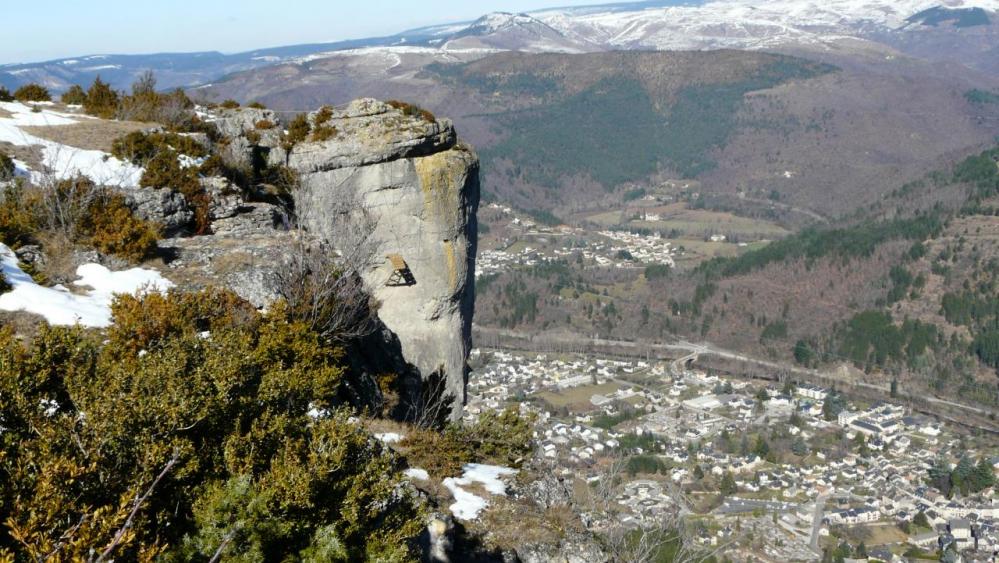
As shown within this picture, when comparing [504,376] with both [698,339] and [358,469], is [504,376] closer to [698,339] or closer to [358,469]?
[698,339]

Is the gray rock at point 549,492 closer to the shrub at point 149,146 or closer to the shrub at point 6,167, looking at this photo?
the shrub at point 149,146

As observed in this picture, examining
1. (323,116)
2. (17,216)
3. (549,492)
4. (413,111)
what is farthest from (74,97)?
(549,492)

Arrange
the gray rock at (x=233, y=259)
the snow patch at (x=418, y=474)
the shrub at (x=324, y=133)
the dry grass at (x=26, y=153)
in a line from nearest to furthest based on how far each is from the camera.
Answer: the snow patch at (x=418, y=474) → the gray rock at (x=233, y=259) → the dry grass at (x=26, y=153) → the shrub at (x=324, y=133)

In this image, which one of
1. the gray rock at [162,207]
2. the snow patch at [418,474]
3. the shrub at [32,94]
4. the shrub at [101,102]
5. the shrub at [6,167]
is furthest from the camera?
the shrub at [32,94]

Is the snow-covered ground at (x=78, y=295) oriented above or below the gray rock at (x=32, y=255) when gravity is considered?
below

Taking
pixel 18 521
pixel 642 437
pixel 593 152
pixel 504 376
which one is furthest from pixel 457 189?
pixel 593 152

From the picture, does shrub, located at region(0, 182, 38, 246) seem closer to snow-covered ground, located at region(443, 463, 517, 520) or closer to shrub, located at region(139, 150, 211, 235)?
shrub, located at region(139, 150, 211, 235)

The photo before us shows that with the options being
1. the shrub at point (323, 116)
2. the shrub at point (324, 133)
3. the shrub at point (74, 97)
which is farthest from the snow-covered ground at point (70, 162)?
the shrub at point (74, 97)

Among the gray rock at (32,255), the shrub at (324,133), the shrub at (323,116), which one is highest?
the shrub at (323,116)
